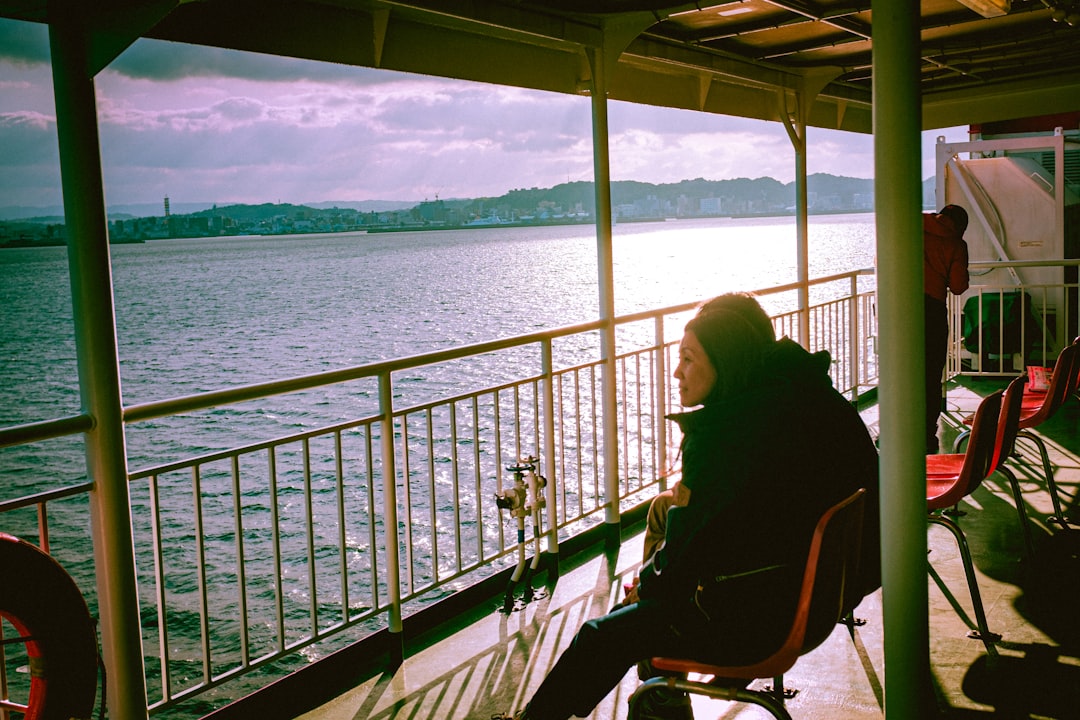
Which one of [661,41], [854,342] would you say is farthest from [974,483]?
[854,342]

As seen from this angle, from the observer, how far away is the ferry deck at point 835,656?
9.73 feet

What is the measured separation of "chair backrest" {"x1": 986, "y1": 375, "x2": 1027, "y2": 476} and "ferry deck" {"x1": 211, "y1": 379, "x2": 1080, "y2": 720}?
0.60 meters

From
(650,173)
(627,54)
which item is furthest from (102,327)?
(650,173)

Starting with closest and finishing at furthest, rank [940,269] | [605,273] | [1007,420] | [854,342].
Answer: [1007,420], [605,273], [940,269], [854,342]

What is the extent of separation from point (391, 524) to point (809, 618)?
1.86 m

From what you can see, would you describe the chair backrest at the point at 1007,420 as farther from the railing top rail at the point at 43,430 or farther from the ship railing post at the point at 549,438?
the railing top rail at the point at 43,430

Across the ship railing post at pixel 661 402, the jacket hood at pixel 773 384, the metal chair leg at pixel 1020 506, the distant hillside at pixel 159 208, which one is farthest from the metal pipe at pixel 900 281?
the distant hillside at pixel 159 208

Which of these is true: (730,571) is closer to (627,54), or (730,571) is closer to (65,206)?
(65,206)

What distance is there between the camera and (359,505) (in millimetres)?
17750

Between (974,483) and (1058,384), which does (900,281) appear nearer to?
(974,483)

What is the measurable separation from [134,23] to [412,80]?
7264 cm

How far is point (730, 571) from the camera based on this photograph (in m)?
2.11

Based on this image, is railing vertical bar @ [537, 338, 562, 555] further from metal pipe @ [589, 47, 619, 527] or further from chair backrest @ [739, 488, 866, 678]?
chair backrest @ [739, 488, 866, 678]

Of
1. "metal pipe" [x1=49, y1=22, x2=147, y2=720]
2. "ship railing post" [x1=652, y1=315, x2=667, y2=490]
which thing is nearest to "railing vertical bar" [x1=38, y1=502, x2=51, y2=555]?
"metal pipe" [x1=49, y1=22, x2=147, y2=720]
